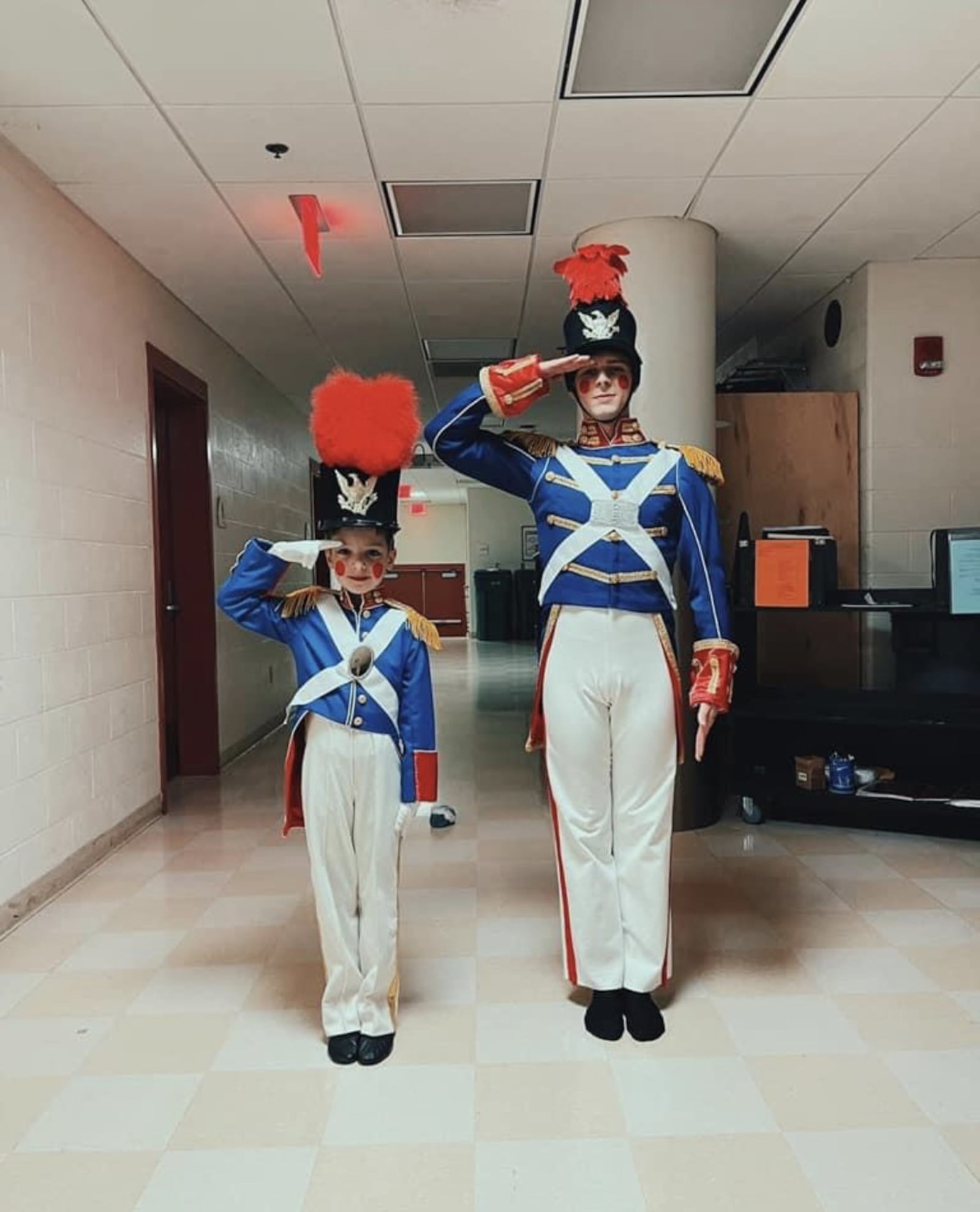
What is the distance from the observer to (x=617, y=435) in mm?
2238

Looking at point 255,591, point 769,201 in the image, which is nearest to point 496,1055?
point 255,591

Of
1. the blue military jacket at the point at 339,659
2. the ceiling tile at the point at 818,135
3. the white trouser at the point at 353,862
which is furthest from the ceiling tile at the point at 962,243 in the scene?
the white trouser at the point at 353,862

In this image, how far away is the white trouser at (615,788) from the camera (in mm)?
2156

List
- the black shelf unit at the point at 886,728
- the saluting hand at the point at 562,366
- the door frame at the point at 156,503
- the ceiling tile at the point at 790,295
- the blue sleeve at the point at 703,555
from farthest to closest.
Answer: the ceiling tile at the point at 790,295
the door frame at the point at 156,503
the black shelf unit at the point at 886,728
the blue sleeve at the point at 703,555
the saluting hand at the point at 562,366

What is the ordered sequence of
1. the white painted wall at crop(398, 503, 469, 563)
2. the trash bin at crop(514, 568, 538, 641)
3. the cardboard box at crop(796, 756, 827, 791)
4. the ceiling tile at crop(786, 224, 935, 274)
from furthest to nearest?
1. the white painted wall at crop(398, 503, 469, 563)
2. the trash bin at crop(514, 568, 538, 641)
3. the ceiling tile at crop(786, 224, 935, 274)
4. the cardboard box at crop(796, 756, 827, 791)

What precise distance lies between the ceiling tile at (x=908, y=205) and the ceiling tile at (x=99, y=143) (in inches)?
95.6

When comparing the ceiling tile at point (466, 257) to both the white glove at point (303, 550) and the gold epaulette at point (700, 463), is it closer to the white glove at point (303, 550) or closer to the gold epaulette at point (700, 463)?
the gold epaulette at point (700, 463)

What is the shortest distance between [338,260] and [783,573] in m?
2.36

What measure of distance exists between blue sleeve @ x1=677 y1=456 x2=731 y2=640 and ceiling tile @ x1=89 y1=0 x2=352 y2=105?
4.80 ft

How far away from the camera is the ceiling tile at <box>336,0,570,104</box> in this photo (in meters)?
2.32

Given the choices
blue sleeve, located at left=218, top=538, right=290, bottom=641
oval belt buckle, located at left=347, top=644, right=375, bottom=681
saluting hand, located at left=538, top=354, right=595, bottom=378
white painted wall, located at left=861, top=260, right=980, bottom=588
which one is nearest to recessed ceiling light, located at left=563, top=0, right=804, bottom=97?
saluting hand, located at left=538, top=354, right=595, bottom=378

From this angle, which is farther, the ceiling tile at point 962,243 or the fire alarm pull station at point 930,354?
the fire alarm pull station at point 930,354

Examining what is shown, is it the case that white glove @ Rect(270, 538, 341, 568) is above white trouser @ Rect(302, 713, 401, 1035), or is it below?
above

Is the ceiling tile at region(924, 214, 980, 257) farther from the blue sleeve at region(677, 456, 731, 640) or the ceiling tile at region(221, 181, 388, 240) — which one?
the blue sleeve at region(677, 456, 731, 640)
